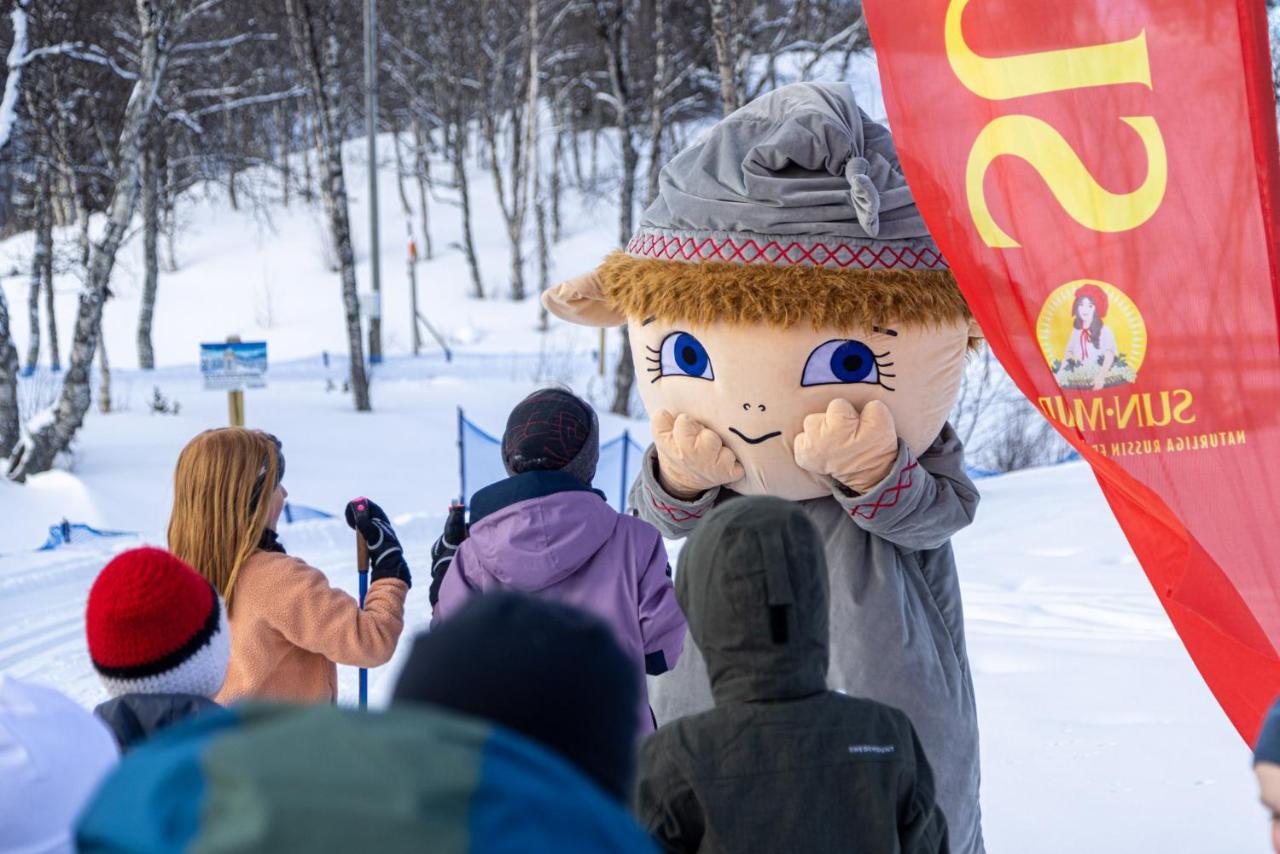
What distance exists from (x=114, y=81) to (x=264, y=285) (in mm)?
10784

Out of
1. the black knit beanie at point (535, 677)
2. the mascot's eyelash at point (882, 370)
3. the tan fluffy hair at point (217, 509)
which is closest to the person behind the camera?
the black knit beanie at point (535, 677)

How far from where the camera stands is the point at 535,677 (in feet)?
3.30

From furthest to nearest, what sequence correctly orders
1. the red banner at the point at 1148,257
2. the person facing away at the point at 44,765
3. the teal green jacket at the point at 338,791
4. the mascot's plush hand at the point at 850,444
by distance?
the mascot's plush hand at the point at 850,444 < the red banner at the point at 1148,257 < the person facing away at the point at 44,765 < the teal green jacket at the point at 338,791

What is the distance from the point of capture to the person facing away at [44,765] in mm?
1558

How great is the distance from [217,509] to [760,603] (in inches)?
63.4

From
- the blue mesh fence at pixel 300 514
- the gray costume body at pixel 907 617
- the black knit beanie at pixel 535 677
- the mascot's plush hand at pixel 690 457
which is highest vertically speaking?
the black knit beanie at pixel 535 677

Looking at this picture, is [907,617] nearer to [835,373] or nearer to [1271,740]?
[835,373]

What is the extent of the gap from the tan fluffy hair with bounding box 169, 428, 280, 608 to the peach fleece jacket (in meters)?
0.05

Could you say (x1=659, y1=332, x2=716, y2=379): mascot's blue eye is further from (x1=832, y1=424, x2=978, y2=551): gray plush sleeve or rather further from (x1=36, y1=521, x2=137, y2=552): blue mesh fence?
(x1=36, y1=521, x2=137, y2=552): blue mesh fence

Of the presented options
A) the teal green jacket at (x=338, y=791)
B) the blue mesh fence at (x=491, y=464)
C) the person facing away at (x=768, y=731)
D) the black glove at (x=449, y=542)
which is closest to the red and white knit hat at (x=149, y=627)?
the person facing away at (x=768, y=731)

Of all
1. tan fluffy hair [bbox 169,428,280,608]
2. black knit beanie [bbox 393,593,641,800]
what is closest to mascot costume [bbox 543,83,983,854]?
tan fluffy hair [bbox 169,428,280,608]

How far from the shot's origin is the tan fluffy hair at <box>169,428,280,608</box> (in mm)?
2793

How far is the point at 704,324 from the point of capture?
9.90 ft

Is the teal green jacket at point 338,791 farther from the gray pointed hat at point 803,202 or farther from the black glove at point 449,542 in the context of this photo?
the black glove at point 449,542
